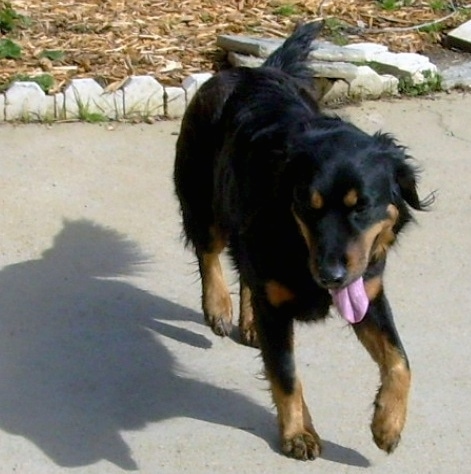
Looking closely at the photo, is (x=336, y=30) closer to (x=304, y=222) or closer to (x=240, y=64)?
(x=240, y=64)

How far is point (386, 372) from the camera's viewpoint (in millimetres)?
4766

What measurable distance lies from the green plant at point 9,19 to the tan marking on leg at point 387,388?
4.49 meters

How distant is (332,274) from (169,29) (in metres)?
4.83

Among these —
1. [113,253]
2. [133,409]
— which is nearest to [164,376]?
[133,409]

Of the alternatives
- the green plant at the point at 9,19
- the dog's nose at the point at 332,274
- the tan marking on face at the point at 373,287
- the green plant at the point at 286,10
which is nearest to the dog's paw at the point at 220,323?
the tan marking on face at the point at 373,287

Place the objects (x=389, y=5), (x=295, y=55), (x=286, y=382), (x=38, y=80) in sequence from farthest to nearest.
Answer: (x=389, y=5)
(x=38, y=80)
(x=295, y=55)
(x=286, y=382)

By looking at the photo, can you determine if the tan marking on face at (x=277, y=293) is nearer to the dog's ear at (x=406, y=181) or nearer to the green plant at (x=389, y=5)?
the dog's ear at (x=406, y=181)

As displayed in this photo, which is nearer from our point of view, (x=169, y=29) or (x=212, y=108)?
(x=212, y=108)

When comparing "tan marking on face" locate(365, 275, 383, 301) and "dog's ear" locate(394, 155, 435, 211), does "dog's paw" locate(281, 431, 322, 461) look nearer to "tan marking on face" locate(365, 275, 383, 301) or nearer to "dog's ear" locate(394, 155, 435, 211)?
"tan marking on face" locate(365, 275, 383, 301)

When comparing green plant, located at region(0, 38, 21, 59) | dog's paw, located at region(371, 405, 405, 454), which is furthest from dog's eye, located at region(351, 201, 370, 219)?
green plant, located at region(0, 38, 21, 59)

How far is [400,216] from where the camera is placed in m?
4.68

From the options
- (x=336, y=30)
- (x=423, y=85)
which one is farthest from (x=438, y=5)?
(x=423, y=85)

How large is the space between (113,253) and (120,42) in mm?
2580

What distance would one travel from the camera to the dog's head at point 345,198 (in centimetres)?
431
